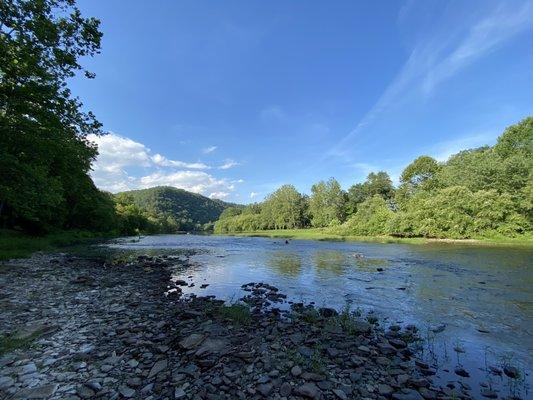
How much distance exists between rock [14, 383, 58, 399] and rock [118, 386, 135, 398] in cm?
129

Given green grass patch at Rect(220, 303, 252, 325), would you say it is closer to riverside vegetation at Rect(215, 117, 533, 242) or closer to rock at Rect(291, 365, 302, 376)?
rock at Rect(291, 365, 302, 376)

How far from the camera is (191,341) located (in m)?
8.63

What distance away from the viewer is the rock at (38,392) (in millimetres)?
5918

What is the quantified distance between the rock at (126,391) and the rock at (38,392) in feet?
4.23

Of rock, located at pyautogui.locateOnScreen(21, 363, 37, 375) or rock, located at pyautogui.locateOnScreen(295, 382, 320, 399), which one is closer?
rock, located at pyautogui.locateOnScreen(295, 382, 320, 399)

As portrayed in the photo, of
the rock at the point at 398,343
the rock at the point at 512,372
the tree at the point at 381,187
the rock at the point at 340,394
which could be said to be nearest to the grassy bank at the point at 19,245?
the rock at the point at 340,394

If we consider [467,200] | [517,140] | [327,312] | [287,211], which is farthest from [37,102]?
[287,211]

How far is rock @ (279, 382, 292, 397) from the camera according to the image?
6.35 meters

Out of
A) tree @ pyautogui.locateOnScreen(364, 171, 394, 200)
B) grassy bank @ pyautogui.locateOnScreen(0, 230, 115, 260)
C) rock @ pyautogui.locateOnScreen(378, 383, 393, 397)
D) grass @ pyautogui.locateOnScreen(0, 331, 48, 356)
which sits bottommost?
rock @ pyautogui.locateOnScreen(378, 383, 393, 397)

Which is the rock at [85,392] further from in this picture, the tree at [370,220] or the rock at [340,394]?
the tree at [370,220]

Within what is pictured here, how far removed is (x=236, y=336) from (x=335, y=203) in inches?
4700

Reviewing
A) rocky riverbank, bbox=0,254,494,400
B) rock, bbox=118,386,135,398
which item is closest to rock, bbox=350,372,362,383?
rocky riverbank, bbox=0,254,494,400

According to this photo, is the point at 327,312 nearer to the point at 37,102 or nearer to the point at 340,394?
the point at 340,394

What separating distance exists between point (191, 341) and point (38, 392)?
11.6 ft
